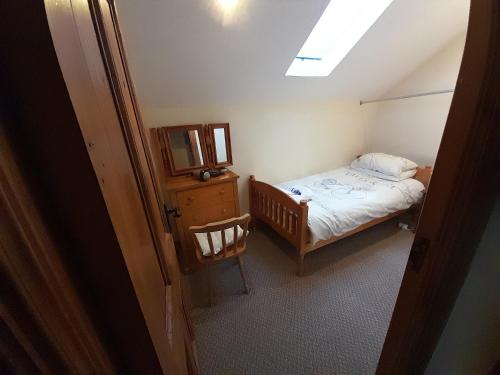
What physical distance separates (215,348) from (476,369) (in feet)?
4.39

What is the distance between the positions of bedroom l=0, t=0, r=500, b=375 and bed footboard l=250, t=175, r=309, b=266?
0.02 metres

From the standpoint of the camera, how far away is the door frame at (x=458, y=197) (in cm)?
44

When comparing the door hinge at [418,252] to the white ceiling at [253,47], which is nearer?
the door hinge at [418,252]

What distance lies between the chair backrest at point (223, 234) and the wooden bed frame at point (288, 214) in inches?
21.0

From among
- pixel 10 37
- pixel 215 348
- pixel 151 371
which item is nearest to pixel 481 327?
pixel 151 371

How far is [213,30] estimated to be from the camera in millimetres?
1457

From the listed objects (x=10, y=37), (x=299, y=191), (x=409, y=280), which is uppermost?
(x=10, y=37)

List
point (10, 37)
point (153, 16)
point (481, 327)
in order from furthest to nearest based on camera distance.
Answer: point (153, 16) → point (481, 327) → point (10, 37)

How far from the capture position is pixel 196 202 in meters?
2.01

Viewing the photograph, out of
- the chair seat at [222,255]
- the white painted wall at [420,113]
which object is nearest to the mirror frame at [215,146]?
the chair seat at [222,255]

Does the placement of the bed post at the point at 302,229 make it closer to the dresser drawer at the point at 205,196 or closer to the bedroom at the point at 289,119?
the bedroom at the point at 289,119

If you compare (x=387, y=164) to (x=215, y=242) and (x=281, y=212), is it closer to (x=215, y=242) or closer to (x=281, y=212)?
(x=281, y=212)

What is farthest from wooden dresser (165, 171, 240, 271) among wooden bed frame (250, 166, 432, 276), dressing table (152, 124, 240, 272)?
wooden bed frame (250, 166, 432, 276)

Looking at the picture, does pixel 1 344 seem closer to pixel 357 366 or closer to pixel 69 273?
pixel 69 273
